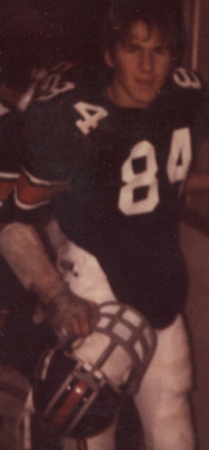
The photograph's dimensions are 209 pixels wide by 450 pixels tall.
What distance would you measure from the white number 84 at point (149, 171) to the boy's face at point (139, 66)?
9 centimetres

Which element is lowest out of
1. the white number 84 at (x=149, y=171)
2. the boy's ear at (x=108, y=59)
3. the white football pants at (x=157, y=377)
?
the white football pants at (x=157, y=377)

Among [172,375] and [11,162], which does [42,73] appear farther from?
[172,375]

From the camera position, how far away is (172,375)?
871mm

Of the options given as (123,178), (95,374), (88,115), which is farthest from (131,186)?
(95,374)

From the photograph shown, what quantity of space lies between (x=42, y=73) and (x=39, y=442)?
715 millimetres

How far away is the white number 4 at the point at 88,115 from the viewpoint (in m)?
0.80

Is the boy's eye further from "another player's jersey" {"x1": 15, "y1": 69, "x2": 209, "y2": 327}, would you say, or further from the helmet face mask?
the helmet face mask

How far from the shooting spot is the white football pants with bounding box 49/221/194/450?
2.79ft

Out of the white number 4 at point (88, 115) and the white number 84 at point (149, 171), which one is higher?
the white number 4 at point (88, 115)

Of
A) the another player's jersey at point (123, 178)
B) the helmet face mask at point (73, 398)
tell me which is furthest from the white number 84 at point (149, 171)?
the helmet face mask at point (73, 398)

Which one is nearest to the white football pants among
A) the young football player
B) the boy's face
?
the young football player

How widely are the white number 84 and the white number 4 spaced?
9 cm

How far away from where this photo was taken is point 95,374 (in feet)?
2.68

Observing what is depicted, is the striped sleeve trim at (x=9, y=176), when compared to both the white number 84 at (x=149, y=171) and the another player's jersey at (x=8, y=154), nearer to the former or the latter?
the another player's jersey at (x=8, y=154)
